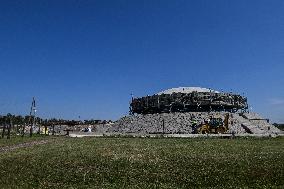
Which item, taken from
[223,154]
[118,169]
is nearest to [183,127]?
[223,154]

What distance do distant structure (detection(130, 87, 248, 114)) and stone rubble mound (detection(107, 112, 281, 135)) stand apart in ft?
28.3

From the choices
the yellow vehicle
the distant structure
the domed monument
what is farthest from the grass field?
the distant structure

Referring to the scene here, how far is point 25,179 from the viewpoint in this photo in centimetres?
2066

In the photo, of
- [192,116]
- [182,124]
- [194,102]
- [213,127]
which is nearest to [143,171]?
[213,127]

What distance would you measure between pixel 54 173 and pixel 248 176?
11.4 m

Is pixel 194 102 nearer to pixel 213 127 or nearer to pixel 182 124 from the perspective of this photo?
pixel 182 124

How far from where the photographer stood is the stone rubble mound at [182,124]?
86.4m

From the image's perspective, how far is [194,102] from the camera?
105875mm

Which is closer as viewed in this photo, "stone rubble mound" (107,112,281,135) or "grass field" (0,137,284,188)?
"grass field" (0,137,284,188)

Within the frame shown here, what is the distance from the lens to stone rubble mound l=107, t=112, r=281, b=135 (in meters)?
86.4

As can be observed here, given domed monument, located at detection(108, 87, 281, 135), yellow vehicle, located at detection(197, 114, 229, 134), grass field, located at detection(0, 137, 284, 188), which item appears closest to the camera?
grass field, located at detection(0, 137, 284, 188)

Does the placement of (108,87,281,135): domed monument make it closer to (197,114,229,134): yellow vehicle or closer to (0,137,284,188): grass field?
(197,114,229,134): yellow vehicle

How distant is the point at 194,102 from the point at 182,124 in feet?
57.2

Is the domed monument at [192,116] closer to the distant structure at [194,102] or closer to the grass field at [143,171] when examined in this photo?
the distant structure at [194,102]
